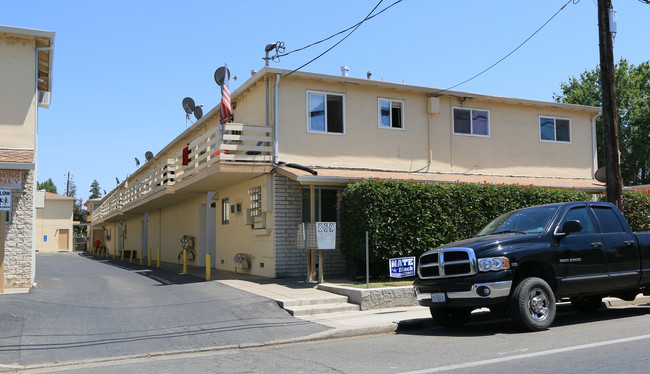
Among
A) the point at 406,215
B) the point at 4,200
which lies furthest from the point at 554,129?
the point at 4,200

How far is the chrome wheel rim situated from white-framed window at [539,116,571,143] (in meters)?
13.9

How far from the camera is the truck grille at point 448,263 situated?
8953 millimetres

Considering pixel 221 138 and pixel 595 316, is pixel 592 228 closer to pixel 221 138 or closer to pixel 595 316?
pixel 595 316

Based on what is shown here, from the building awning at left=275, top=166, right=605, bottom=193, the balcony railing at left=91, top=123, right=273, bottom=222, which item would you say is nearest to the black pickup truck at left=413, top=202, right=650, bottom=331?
the building awning at left=275, top=166, right=605, bottom=193

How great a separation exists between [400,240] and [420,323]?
4468 mm

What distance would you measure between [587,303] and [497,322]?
7.03ft

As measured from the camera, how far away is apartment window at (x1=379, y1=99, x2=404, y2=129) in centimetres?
1878

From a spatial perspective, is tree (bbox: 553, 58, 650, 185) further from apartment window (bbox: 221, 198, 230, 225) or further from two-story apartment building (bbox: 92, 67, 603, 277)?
apartment window (bbox: 221, 198, 230, 225)

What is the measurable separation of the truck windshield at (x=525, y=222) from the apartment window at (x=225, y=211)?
1234 cm

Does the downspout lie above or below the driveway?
above

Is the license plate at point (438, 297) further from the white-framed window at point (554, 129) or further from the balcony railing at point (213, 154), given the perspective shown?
the white-framed window at point (554, 129)

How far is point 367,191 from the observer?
47.7 feet

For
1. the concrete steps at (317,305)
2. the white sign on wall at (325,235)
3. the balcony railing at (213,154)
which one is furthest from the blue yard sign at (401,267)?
the balcony railing at (213,154)

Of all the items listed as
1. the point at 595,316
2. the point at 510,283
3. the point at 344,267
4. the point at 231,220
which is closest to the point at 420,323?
the point at 510,283
